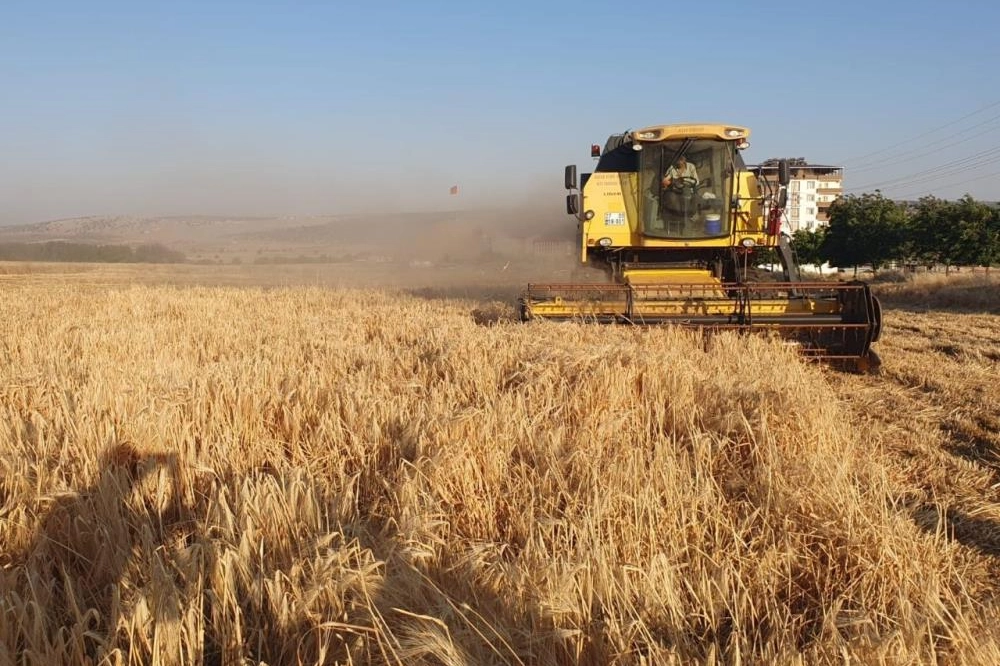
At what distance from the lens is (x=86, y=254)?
187ft

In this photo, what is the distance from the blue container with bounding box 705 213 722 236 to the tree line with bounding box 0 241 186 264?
54489 mm

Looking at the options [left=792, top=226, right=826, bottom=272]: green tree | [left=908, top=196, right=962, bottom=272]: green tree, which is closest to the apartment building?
[left=792, top=226, right=826, bottom=272]: green tree

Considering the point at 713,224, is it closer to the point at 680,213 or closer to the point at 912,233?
the point at 680,213

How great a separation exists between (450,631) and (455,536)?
2.19 feet

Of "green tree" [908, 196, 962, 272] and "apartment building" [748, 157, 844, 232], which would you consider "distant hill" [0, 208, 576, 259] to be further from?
"apartment building" [748, 157, 844, 232]

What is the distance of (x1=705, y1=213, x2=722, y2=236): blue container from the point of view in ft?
31.0

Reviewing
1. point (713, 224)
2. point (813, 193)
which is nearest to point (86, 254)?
point (713, 224)

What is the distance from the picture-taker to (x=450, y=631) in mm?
1726

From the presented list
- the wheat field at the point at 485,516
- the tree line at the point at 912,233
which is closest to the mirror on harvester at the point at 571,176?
the wheat field at the point at 485,516

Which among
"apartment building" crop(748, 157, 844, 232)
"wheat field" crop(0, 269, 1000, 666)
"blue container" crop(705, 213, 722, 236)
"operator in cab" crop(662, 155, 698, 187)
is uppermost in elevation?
"apartment building" crop(748, 157, 844, 232)

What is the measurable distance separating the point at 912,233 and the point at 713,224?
30184mm

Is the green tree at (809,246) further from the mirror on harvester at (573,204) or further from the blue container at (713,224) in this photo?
the mirror on harvester at (573,204)

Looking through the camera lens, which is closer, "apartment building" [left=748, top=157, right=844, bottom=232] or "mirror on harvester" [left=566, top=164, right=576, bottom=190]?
"mirror on harvester" [left=566, top=164, right=576, bottom=190]

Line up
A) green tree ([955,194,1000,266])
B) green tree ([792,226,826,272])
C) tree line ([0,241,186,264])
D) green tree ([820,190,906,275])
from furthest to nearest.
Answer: tree line ([0,241,186,264]) → green tree ([792,226,826,272]) → green tree ([820,190,906,275]) → green tree ([955,194,1000,266])
